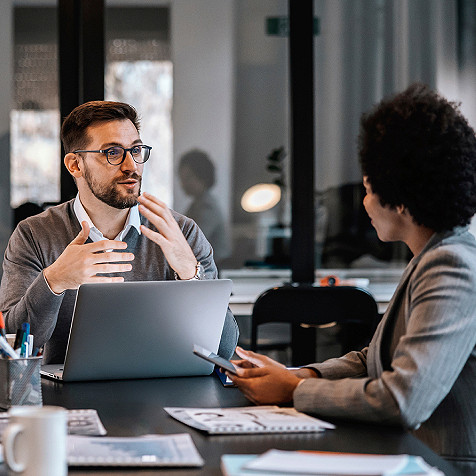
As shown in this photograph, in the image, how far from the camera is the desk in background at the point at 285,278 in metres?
3.85

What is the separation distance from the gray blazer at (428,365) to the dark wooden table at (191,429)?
1.9 inches

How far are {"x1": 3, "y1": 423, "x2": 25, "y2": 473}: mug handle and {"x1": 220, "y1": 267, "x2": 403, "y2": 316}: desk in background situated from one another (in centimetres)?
281

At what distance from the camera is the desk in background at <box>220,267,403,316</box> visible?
3852 millimetres

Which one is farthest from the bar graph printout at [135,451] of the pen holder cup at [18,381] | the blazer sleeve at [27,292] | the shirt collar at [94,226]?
the shirt collar at [94,226]

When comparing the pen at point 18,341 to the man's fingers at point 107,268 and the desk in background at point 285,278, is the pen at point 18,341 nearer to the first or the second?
the man's fingers at point 107,268

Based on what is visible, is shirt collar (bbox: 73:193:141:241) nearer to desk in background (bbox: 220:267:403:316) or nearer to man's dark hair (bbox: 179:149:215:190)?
desk in background (bbox: 220:267:403:316)

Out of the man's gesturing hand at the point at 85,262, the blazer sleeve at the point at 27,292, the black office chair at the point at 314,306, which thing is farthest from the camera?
the black office chair at the point at 314,306

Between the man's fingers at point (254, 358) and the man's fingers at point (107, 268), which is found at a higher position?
the man's fingers at point (107, 268)

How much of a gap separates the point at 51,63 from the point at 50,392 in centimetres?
263

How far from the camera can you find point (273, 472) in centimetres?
95

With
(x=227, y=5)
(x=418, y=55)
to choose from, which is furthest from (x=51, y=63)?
(x=418, y=55)

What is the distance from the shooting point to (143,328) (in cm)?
163

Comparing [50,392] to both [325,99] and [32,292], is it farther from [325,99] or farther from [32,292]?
[325,99]

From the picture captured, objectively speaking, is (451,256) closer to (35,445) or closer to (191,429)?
(191,429)
